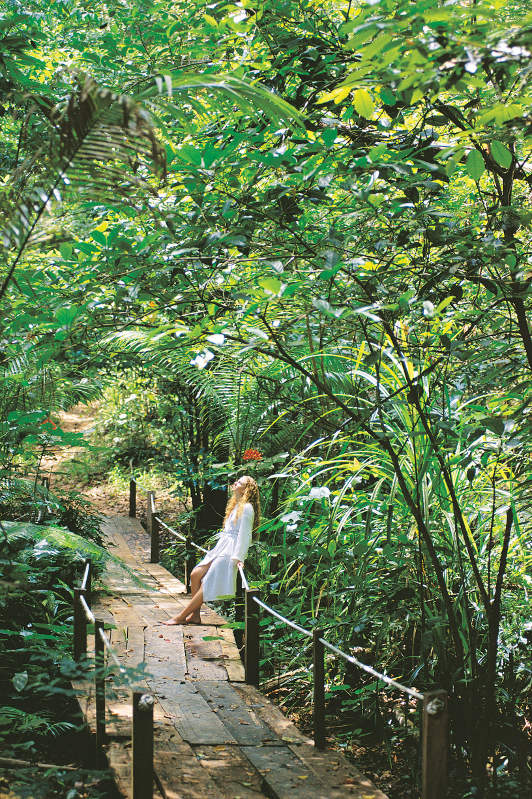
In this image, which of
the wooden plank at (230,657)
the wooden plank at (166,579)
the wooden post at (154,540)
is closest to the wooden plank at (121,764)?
the wooden plank at (230,657)

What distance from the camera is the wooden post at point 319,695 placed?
12.9 feet

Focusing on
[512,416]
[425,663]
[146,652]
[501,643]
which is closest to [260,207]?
[512,416]

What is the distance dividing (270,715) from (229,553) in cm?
178

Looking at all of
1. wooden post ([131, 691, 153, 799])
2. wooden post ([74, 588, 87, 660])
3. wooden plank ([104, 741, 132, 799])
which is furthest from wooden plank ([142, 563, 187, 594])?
wooden post ([131, 691, 153, 799])

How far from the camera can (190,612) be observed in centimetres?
628

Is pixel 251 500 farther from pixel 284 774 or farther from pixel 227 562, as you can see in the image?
pixel 284 774

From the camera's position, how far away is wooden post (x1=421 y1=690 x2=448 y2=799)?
2.85 m

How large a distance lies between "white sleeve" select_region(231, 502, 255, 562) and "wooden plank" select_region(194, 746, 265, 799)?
6.79 feet

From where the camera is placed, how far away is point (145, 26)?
19.7 feet

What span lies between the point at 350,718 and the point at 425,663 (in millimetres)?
1054

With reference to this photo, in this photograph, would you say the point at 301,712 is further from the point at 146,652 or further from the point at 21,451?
the point at 21,451

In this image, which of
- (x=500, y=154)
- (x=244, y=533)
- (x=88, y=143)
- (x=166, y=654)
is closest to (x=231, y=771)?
(x=166, y=654)

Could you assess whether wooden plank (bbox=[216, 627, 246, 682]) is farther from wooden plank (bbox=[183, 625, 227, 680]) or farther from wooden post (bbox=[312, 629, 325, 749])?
wooden post (bbox=[312, 629, 325, 749])

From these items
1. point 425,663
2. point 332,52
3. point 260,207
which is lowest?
point 425,663
